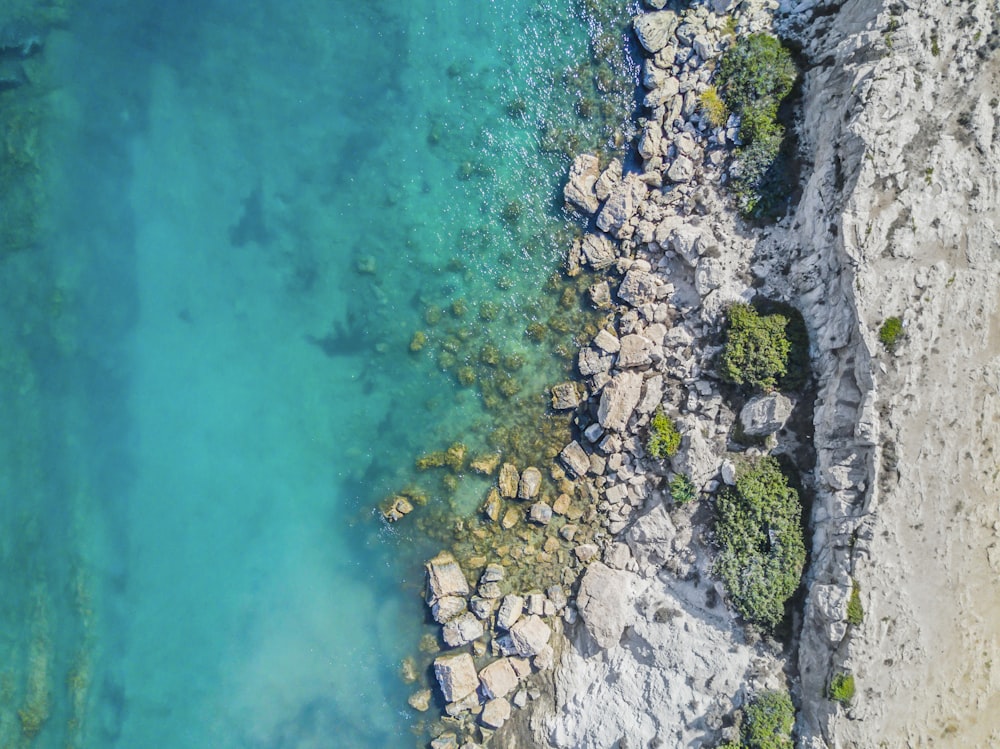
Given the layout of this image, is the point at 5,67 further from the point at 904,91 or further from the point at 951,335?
the point at 951,335

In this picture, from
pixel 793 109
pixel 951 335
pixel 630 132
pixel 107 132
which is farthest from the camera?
pixel 107 132

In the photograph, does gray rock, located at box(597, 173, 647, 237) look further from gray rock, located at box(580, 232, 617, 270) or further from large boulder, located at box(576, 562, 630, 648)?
large boulder, located at box(576, 562, 630, 648)

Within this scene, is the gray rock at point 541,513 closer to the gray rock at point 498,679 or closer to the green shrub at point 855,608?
the gray rock at point 498,679

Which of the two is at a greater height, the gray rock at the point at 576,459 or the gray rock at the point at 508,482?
the gray rock at the point at 576,459

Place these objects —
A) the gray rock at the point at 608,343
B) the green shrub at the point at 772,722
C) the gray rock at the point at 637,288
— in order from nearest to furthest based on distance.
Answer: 1. the green shrub at the point at 772,722
2. the gray rock at the point at 637,288
3. the gray rock at the point at 608,343

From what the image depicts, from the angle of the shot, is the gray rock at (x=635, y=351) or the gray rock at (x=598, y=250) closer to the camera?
the gray rock at (x=635, y=351)

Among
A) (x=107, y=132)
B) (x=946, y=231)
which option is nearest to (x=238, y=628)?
(x=107, y=132)

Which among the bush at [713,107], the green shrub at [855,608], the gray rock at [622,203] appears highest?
the bush at [713,107]

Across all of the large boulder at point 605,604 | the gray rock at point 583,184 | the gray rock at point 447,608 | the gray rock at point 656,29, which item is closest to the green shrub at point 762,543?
the large boulder at point 605,604
